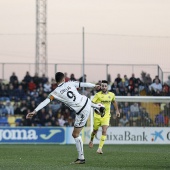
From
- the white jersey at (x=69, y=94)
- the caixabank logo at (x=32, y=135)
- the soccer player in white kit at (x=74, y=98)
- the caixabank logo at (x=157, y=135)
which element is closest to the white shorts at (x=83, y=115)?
the soccer player in white kit at (x=74, y=98)

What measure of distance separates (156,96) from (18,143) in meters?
8.23

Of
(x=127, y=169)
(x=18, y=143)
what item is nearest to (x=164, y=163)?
(x=127, y=169)

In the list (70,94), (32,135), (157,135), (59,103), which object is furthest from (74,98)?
(59,103)

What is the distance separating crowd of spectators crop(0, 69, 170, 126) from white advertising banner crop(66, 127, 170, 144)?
374 millimetres

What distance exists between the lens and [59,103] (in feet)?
122

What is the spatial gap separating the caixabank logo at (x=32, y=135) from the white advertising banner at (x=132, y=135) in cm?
52

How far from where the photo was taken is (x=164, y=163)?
690 inches

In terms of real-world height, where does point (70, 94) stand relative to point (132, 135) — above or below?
above

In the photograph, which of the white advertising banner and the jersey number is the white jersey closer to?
the jersey number

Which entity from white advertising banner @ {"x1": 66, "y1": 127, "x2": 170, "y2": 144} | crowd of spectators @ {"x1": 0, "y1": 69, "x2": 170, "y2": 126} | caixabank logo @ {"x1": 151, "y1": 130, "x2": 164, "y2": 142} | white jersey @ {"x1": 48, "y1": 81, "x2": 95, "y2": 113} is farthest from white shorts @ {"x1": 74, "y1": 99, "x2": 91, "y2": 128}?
caixabank logo @ {"x1": 151, "y1": 130, "x2": 164, "y2": 142}

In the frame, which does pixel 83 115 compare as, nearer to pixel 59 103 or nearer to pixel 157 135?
pixel 157 135

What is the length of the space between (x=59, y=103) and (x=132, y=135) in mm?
5051

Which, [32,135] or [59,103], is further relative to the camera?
[59,103]

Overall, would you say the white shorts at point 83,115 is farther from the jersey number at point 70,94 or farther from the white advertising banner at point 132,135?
the white advertising banner at point 132,135
